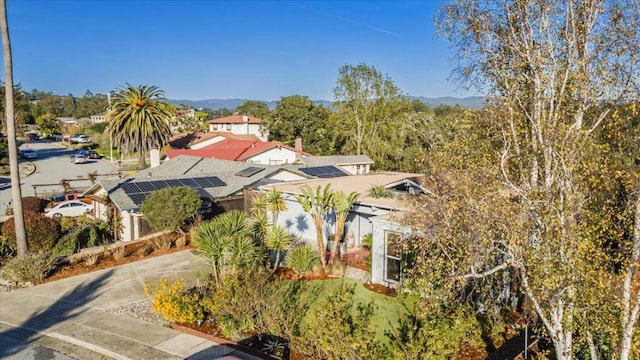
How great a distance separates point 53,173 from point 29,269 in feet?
138

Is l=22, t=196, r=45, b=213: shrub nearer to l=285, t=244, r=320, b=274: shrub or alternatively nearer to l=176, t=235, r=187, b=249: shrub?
l=176, t=235, r=187, b=249: shrub

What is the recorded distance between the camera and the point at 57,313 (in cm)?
1321

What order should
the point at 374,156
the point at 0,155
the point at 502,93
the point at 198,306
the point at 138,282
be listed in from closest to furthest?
1. the point at 502,93
2. the point at 198,306
3. the point at 138,282
4. the point at 374,156
5. the point at 0,155

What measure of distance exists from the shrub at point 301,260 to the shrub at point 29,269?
8671mm

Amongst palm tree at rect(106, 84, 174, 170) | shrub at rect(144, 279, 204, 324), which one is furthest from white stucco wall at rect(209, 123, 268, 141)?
shrub at rect(144, 279, 204, 324)

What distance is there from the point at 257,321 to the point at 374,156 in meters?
40.3

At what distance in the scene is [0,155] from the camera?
55.2m

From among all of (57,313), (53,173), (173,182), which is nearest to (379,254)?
(57,313)

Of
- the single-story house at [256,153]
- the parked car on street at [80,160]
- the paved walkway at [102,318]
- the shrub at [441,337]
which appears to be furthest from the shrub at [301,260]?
the parked car on street at [80,160]

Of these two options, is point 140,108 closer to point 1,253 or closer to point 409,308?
point 1,253

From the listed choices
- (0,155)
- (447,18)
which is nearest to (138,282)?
(447,18)

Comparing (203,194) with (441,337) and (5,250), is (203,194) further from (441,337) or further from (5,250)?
(441,337)

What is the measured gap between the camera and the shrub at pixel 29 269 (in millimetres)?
15820

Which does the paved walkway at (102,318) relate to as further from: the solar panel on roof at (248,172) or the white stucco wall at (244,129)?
the white stucco wall at (244,129)
